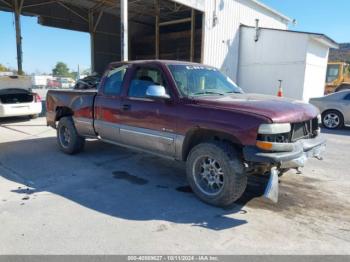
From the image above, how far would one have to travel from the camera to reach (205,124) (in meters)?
3.91

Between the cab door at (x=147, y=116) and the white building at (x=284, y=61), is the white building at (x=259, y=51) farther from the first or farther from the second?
the cab door at (x=147, y=116)

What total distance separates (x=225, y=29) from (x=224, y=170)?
1423cm

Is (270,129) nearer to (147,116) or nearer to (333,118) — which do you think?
(147,116)

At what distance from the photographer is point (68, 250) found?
9.67 feet

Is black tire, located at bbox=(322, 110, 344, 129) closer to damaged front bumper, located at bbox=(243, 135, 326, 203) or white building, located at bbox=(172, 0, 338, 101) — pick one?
white building, located at bbox=(172, 0, 338, 101)

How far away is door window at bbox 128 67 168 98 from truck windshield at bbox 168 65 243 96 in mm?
252

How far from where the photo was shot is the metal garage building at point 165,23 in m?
15.9

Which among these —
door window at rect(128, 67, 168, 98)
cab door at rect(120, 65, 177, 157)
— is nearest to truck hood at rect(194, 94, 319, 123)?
cab door at rect(120, 65, 177, 157)

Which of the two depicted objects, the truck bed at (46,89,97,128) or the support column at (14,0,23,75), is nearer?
the truck bed at (46,89,97,128)

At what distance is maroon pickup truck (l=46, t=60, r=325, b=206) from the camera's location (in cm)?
356

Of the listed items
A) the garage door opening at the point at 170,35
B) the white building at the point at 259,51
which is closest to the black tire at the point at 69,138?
the white building at the point at 259,51

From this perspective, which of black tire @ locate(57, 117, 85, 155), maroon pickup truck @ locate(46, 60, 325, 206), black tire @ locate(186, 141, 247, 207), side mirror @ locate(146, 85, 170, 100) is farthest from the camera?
black tire @ locate(57, 117, 85, 155)

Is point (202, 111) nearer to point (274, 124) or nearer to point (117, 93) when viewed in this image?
point (274, 124)

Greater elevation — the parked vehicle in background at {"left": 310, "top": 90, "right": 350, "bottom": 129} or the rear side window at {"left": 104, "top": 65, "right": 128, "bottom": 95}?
the rear side window at {"left": 104, "top": 65, "right": 128, "bottom": 95}
